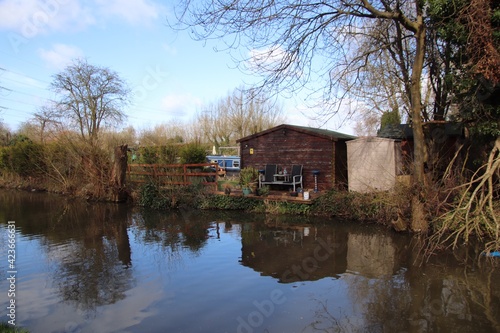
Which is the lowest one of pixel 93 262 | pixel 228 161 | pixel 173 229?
pixel 93 262

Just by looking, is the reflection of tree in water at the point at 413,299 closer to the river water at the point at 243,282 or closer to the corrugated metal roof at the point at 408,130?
the river water at the point at 243,282

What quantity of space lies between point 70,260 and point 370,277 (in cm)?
575

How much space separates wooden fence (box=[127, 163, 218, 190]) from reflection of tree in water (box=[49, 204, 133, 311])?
2.85 meters

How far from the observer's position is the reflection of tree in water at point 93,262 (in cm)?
552

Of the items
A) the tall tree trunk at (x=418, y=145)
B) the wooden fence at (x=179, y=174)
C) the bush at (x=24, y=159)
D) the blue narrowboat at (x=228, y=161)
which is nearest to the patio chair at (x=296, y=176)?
the wooden fence at (x=179, y=174)

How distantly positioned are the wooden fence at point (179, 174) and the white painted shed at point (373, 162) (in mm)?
5233

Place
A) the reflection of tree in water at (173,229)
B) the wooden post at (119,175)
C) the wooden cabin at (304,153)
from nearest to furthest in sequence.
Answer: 1. the reflection of tree in water at (173,229)
2. the wooden cabin at (304,153)
3. the wooden post at (119,175)

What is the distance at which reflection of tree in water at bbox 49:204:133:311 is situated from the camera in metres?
5.52

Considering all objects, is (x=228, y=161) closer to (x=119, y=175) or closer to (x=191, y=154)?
(x=191, y=154)

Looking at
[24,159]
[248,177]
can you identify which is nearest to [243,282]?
[248,177]

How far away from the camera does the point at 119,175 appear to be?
640 inches

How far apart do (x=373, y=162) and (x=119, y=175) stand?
35.0 feet

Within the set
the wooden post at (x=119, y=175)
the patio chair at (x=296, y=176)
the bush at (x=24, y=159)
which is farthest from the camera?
the bush at (x=24, y=159)

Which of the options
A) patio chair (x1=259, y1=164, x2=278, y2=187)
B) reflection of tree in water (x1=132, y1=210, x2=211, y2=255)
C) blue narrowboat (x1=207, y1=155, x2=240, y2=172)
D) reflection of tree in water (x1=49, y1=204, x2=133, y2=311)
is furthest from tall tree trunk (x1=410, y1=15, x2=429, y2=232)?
blue narrowboat (x1=207, y1=155, x2=240, y2=172)
